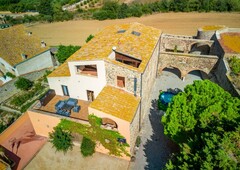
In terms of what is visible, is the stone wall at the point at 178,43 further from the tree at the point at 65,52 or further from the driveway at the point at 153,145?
the tree at the point at 65,52

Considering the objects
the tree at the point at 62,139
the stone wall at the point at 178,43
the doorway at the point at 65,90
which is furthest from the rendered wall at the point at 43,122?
the stone wall at the point at 178,43

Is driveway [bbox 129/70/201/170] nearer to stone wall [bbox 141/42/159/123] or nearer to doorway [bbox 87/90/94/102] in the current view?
stone wall [bbox 141/42/159/123]

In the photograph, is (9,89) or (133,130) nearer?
(133,130)

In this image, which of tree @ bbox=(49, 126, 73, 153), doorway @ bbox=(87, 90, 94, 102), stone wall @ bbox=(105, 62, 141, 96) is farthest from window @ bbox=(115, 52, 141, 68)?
tree @ bbox=(49, 126, 73, 153)

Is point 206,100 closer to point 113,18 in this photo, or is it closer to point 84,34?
point 84,34

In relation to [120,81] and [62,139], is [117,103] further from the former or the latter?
[62,139]

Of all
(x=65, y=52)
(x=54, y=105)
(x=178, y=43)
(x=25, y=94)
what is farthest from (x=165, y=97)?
(x=25, y=94)

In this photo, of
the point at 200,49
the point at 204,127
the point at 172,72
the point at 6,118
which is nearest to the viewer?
the point at 204,127
